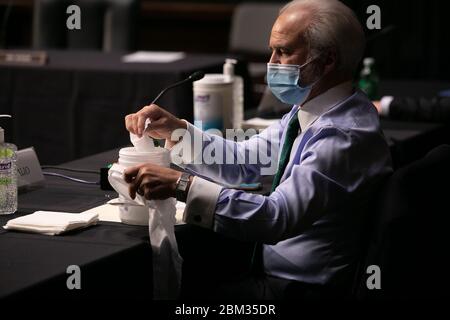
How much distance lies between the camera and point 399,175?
1847 millimetres

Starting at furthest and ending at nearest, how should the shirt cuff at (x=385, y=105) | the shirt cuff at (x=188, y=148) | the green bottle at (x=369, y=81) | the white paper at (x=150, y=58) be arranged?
the white paper at (x=150, y=58), the green bottle at (x=369, y=81), the shirt cuff at (x=385, y=105), the shirt cuff at (x=188, y=148)

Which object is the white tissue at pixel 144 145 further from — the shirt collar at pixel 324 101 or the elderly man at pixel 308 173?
the shirt collar at pixel 324 101

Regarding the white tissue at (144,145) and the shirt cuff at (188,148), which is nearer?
the white tissue at (144,145)

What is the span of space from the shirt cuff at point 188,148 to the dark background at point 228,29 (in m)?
2.59

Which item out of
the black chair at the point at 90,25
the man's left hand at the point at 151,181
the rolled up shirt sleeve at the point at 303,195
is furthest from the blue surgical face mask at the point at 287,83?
the black chair at the point at 90,25

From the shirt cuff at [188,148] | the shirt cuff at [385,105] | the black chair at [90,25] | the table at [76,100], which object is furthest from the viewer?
the black chair at [90,25]

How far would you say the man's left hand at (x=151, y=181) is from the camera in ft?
5.76

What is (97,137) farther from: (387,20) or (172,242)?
(387,20)

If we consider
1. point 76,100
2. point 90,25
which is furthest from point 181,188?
point 90,25

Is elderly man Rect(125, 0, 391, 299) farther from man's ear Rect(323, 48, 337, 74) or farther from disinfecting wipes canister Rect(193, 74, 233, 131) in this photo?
disinfecting wipes canister Rect(193, 74, 233, 131)

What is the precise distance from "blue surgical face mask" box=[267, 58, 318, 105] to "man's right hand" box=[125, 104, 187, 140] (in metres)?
0.26
